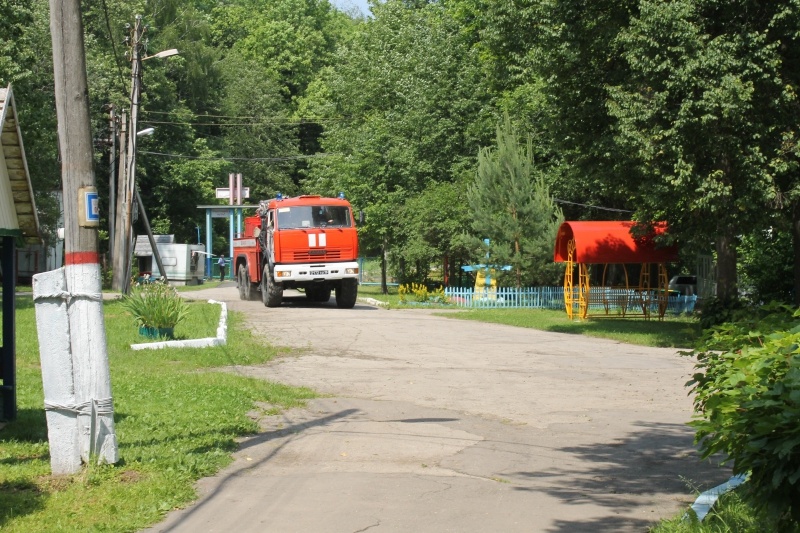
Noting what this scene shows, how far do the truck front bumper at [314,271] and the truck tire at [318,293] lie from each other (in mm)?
1633

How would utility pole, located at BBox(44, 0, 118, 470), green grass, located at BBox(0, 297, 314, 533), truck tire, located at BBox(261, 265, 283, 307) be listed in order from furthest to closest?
truck tire, located at BBox(261, 265, 283, 307) → utility pole, located at BBox(44, 0, 118, 470) → green grass, located at BBox(0, 297, 314, 533)

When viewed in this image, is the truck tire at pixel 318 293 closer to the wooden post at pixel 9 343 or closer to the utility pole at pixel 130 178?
the utility pole at pixel 130 178

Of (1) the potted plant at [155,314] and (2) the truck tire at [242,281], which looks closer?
(1) the potted plant at [155,314]

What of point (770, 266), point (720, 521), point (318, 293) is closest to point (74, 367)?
point (720, 521)

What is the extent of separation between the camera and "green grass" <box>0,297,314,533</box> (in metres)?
6.84

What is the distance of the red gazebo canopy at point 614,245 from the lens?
26781mm

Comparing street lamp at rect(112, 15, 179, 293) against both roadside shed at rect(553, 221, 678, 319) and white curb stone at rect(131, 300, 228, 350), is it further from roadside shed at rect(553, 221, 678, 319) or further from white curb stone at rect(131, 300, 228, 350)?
white curb stone at rect(131, 300, 228, 350)

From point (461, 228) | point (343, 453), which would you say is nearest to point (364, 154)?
point (461, 228)

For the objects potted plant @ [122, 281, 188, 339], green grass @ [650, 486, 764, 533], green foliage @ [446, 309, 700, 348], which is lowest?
green grass @ [650, 486, 764, 533]

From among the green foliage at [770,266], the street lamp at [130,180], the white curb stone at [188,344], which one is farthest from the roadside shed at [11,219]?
the street lamp at [130,180]

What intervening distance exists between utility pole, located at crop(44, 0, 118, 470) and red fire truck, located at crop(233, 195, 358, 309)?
19694 mm

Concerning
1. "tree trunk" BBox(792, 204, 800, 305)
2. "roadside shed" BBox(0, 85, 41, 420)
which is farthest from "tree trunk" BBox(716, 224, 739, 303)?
"roadside shed" BBox(0, 85, 41, 420)

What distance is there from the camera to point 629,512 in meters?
6.99

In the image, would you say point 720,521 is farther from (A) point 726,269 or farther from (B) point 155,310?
(A) point 726,269
